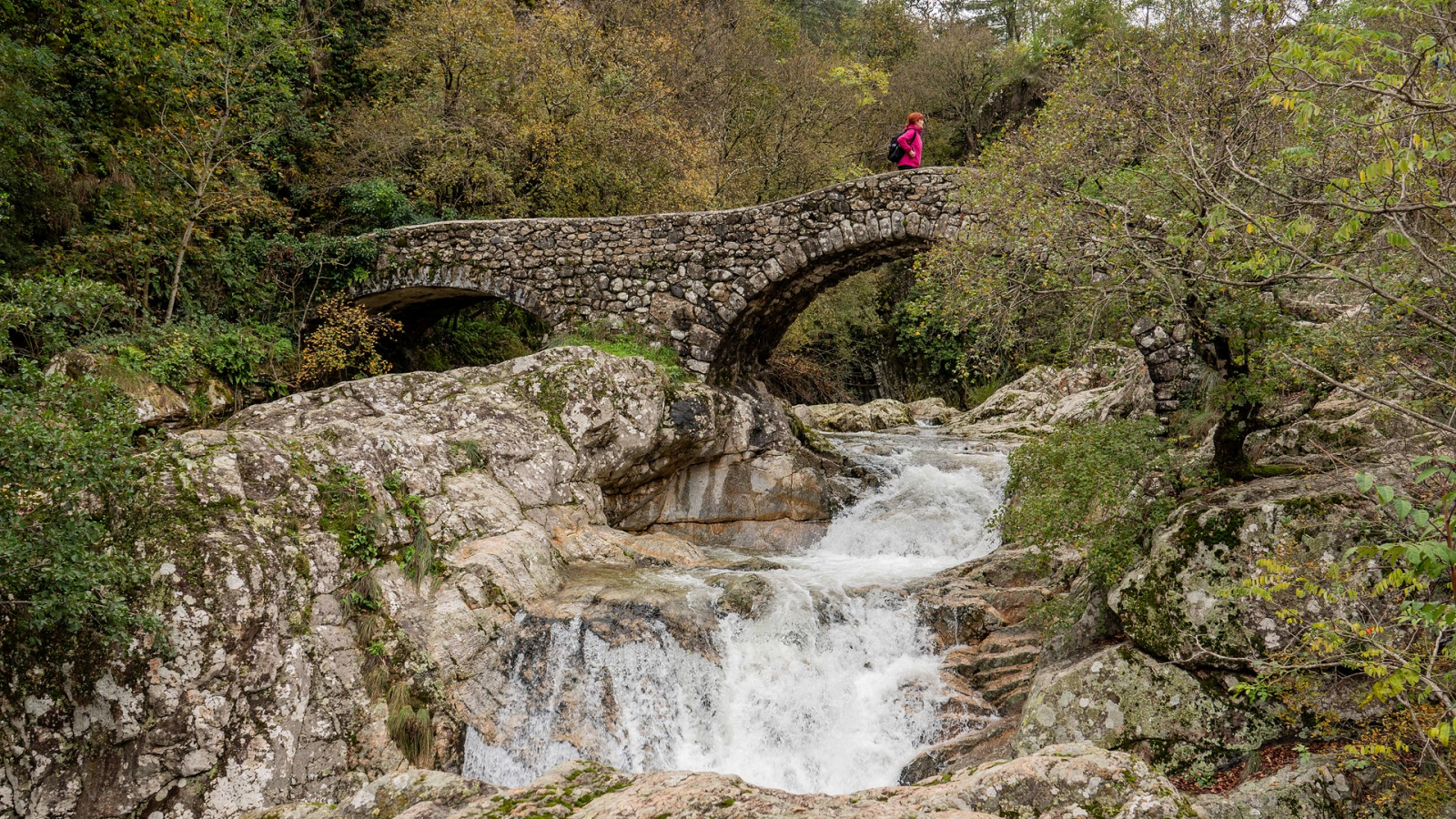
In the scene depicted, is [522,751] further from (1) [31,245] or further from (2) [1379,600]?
(1) [31,245]

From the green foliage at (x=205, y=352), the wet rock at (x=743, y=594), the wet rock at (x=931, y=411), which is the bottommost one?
the wet rock at (x=743, y=594)

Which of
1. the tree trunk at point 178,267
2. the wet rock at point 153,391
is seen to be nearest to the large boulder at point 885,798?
the wet rock at point 153,391

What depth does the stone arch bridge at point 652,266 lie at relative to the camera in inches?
538

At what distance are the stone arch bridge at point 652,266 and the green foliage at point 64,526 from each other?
893 centimetres

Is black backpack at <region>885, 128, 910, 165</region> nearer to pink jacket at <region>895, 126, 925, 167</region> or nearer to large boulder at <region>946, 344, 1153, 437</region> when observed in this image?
pink jacket at <region>895, 126, 925, 167</region>

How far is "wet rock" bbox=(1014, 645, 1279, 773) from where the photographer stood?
17.9 feet

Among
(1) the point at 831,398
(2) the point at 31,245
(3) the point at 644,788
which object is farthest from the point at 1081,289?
(1) the point at 831,398

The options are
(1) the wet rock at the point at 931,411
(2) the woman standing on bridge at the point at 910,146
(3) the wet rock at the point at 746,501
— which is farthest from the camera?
(1) the wet rock at the point at 931,411

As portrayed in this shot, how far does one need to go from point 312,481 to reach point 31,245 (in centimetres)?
680

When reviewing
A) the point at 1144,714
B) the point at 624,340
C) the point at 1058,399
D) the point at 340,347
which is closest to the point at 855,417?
the point at 1058,399

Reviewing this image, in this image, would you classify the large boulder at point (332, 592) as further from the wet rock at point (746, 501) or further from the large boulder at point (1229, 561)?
the large boulder at point (1229, 561)

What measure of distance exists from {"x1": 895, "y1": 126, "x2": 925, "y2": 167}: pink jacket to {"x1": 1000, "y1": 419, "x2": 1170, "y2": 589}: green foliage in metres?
7.36

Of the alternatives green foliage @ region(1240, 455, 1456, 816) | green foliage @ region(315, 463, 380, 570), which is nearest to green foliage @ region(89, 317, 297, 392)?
green foliage @ region(315, 463, 380, 570)

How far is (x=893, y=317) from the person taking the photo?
24406mm
